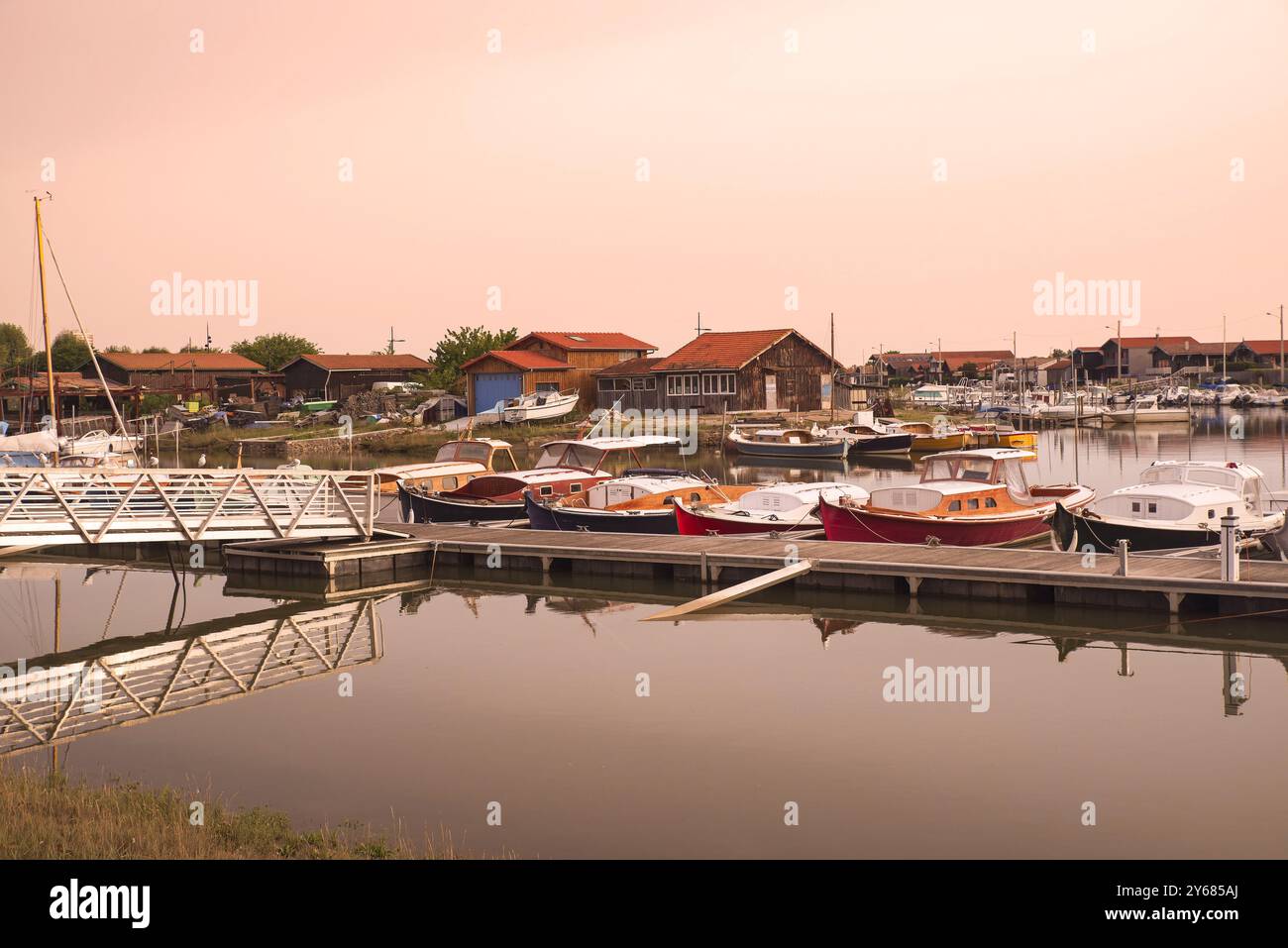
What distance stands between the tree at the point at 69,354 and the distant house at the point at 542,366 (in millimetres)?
50446

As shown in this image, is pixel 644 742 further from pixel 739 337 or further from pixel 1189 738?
pixel 739 337

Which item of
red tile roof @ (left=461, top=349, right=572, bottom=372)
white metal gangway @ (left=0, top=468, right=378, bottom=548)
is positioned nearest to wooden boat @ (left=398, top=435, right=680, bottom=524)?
white metal gangway @ (left=0, top=468, right=378, bottom=548)

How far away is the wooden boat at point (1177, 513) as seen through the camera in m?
24.8

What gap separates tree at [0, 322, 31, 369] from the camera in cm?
14462

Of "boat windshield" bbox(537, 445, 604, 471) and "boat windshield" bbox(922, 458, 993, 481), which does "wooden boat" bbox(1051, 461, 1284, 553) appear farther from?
"boat windshield" bbox(537, 445, 604, 471)

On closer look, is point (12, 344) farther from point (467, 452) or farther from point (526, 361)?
point (467, 452)

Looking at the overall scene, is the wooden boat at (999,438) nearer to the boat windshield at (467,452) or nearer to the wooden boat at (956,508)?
the boat windshield at (467,452)

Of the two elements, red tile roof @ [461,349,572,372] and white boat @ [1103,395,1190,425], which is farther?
white boat @ [1103,395,1190,425]

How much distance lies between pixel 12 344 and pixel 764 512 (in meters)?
151

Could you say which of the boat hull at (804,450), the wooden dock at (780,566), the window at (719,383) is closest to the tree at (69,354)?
the window at (719,383)

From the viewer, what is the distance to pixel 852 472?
5525 centimetres

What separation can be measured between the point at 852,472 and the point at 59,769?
4464 centimetres

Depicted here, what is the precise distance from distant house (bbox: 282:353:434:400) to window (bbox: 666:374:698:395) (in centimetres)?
2857
